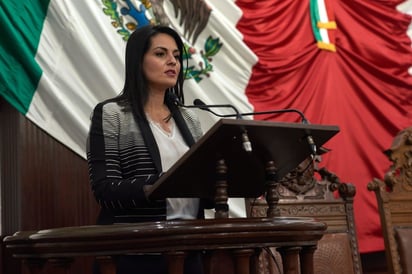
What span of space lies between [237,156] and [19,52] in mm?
1318

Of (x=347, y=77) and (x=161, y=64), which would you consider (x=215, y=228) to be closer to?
(x=161, y=64)

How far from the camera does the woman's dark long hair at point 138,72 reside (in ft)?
5.35

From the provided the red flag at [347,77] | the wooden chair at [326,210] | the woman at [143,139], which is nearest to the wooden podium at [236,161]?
the woman at [143,139]

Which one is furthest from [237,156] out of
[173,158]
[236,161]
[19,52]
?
[19,52]

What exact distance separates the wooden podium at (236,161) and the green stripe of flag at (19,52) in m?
1.18

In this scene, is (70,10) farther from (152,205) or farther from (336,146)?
(336,146)

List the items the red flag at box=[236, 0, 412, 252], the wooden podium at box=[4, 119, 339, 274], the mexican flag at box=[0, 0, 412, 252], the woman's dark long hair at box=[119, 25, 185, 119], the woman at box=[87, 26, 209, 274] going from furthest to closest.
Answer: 1. the red flag at box=[236, 0, 412, 252]
2. the mexican flag at box=[0, 0, 412, 252]
3. the woman's dark long hair at box=[119, 25, 185, 119]
4. the woman at box=[87, 26, 209, 274]
5. the wooden podium at box=[4, 119, 339, 274]

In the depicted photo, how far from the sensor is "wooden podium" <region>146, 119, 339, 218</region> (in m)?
1.14

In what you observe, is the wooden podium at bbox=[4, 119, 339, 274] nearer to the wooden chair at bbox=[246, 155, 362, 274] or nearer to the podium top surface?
the podium top surface

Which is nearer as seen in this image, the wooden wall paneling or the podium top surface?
the podium top surface

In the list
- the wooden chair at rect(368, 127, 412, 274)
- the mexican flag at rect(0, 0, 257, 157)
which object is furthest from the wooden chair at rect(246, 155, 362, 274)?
the mexican flag at rect(0, 0, 257, 157)

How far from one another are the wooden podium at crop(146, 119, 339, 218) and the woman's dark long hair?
382 millimetres

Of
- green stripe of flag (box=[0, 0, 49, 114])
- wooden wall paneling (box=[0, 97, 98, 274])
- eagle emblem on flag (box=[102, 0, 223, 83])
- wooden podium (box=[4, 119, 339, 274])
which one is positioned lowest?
wooden podium (box=[4, 119, 339, 274])

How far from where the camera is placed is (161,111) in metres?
1.69
